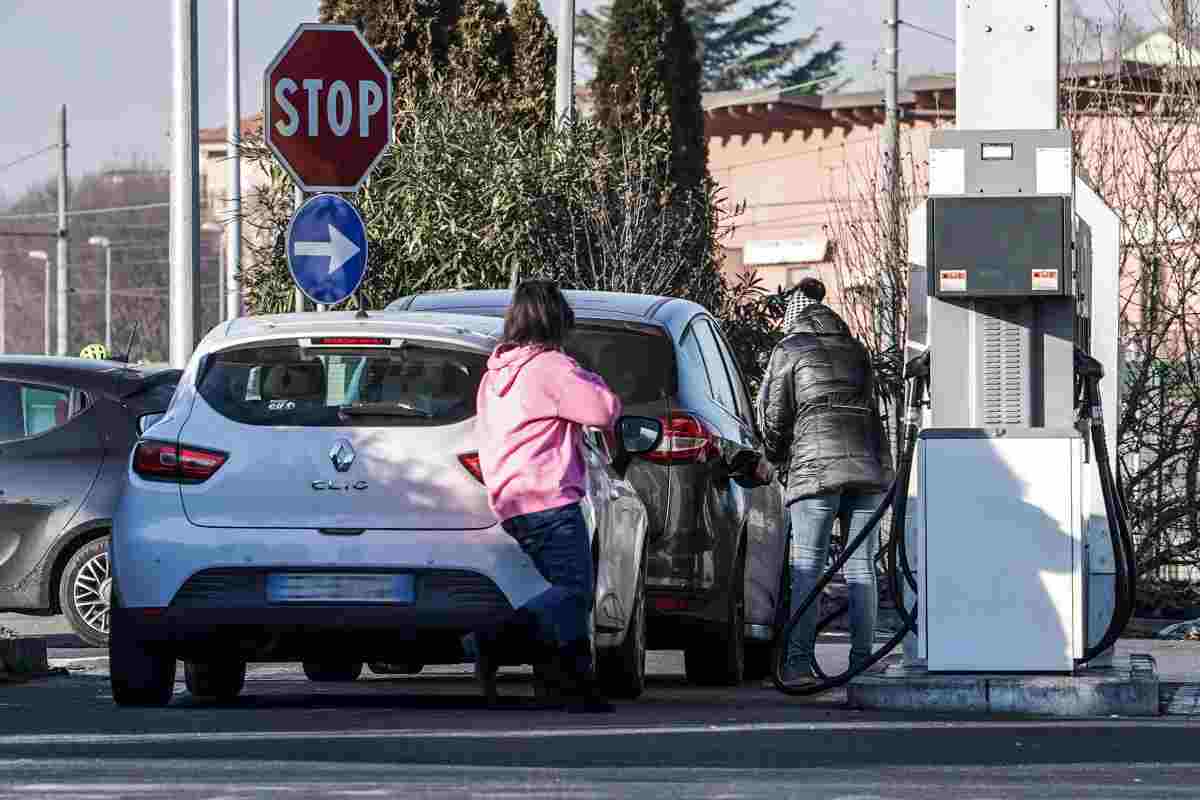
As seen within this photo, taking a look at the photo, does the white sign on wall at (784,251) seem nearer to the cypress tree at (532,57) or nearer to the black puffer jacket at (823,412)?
the cypress tree at (532,57)

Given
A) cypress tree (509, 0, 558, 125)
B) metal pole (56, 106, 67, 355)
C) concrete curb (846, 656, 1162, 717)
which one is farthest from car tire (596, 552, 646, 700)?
metal pole (56, 106, 67, 355)

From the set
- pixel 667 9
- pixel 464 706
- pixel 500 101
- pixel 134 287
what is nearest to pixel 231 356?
pixel 464 706

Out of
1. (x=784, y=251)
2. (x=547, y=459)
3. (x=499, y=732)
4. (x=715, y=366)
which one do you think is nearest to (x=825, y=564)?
(x=715, y=366)

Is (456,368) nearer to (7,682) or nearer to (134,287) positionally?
(7,682)

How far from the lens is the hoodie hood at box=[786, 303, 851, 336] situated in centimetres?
1238

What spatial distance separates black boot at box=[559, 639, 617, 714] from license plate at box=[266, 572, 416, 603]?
644 millimetres

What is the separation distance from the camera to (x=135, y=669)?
10.4 metres

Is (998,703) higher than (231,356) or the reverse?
the reverse

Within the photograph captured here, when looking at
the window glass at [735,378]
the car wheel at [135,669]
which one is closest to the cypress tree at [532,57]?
the window glass at [735,378]

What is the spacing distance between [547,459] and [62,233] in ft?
197

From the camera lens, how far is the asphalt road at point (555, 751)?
7.61 m

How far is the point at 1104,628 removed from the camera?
10977 millimetres

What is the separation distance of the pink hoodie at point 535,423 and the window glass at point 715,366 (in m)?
1.70

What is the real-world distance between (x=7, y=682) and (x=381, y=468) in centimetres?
346
